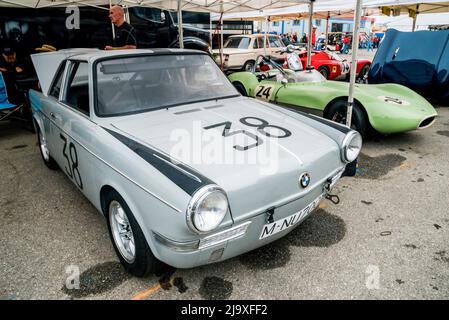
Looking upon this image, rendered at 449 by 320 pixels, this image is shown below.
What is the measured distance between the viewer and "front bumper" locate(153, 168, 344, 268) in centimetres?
172

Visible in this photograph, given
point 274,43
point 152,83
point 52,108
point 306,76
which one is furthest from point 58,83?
point 274,43

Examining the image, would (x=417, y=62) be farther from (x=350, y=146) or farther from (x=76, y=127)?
(x=76, y=127)

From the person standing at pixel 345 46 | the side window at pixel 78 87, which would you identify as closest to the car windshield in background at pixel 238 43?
the side window at pixel 78 87

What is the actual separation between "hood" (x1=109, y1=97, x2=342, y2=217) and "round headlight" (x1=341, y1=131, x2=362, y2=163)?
0.06 metres

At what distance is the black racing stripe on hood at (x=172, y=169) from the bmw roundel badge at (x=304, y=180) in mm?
658

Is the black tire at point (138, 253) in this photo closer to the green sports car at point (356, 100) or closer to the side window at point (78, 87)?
the side window at point (78, 87)

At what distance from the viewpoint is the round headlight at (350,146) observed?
2.46m

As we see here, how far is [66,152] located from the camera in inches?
116

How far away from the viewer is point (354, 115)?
4684 mm
